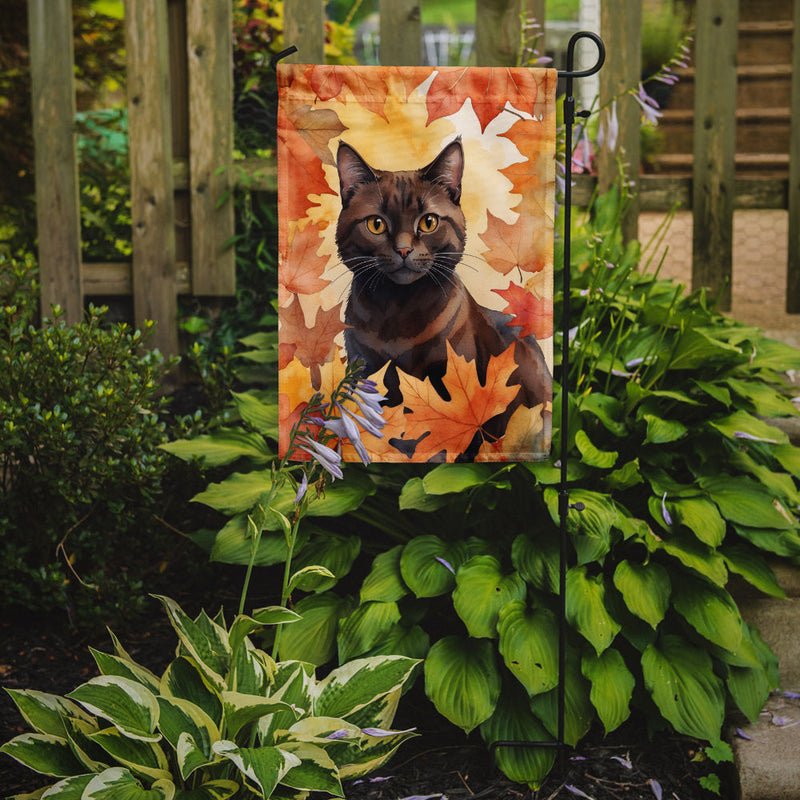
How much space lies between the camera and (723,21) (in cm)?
341

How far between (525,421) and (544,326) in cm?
22

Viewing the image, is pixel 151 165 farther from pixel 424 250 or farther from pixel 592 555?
pixel 592 555

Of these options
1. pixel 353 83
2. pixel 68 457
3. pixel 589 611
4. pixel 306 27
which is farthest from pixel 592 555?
pixel 306 27

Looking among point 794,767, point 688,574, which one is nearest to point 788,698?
point 794,767

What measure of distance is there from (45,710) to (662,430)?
158cm

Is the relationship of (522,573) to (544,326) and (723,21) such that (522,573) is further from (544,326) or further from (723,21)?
(723,21)

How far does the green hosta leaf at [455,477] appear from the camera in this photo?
2.05 meters

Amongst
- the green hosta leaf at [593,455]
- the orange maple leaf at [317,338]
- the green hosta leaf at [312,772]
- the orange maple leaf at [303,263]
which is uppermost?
the orange maple leaf at [303,263]

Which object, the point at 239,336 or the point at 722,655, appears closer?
the point at 722,655

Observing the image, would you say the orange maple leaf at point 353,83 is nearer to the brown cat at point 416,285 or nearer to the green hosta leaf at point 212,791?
the brown cat at point 416,285

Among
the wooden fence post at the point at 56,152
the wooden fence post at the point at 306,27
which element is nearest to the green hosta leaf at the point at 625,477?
the wooden fence post at the point at 306,27

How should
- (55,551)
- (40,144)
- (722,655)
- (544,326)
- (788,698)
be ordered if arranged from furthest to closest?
1. (40,144)
2. (55,551)
3. (788,698)
4. (722,655)
5. (544,326)

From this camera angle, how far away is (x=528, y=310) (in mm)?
1889

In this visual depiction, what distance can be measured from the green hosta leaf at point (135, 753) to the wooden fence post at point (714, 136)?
2799mm
